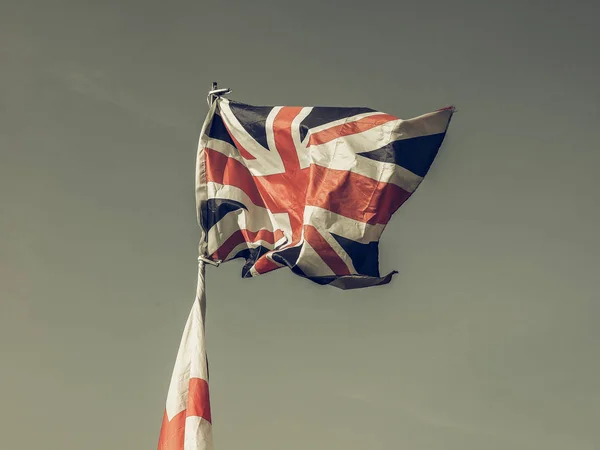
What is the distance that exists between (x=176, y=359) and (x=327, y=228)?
4.42 meters

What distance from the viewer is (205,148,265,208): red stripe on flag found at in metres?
26.6

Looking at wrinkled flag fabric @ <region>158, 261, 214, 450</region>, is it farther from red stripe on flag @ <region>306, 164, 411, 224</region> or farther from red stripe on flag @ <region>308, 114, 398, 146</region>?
red stripe on flag @ <region>308, 114, 398, 146</region>

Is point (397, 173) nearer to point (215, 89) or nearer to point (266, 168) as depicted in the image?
point (266, 168)

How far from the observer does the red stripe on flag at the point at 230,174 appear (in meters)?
26.6

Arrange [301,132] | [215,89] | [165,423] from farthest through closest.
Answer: [215,89] < [301,132] < [165,423]

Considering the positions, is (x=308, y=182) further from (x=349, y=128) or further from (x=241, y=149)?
(x=241, y=149)

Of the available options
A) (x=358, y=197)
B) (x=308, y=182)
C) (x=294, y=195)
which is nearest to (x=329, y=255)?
(x=358, y=197)

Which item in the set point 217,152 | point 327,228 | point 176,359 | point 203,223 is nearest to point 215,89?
point 217,152

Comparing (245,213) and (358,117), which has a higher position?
(358,117)

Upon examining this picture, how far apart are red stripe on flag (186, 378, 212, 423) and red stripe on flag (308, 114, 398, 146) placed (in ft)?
19.7

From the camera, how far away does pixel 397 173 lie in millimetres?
24234

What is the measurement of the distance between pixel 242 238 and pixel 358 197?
339cm

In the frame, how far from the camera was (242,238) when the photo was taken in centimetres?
2631

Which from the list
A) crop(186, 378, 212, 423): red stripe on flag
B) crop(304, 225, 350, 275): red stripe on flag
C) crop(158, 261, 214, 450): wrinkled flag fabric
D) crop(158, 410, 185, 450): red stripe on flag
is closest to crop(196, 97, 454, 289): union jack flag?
crop(304, 225, 350, 275): red stripe on flag
